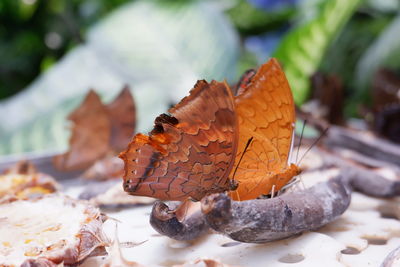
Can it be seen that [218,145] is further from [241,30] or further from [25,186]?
[241,30]

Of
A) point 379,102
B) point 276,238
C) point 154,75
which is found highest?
point 154,75

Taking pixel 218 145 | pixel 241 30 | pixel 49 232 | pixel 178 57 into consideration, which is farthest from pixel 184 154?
pixel 241 30

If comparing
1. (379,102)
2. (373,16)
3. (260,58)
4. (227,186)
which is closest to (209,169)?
(227,186)

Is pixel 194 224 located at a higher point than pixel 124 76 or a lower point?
lower

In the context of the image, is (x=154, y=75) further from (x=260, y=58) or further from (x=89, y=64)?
(x=260, y=58)

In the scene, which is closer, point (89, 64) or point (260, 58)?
point (89, 64)

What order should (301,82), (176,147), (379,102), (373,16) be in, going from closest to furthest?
(176,147) → (379,102) → (301,82) → (373,16)

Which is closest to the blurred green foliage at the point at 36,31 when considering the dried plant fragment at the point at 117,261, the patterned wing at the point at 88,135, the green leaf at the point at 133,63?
the green leaf at the point at 133,63
